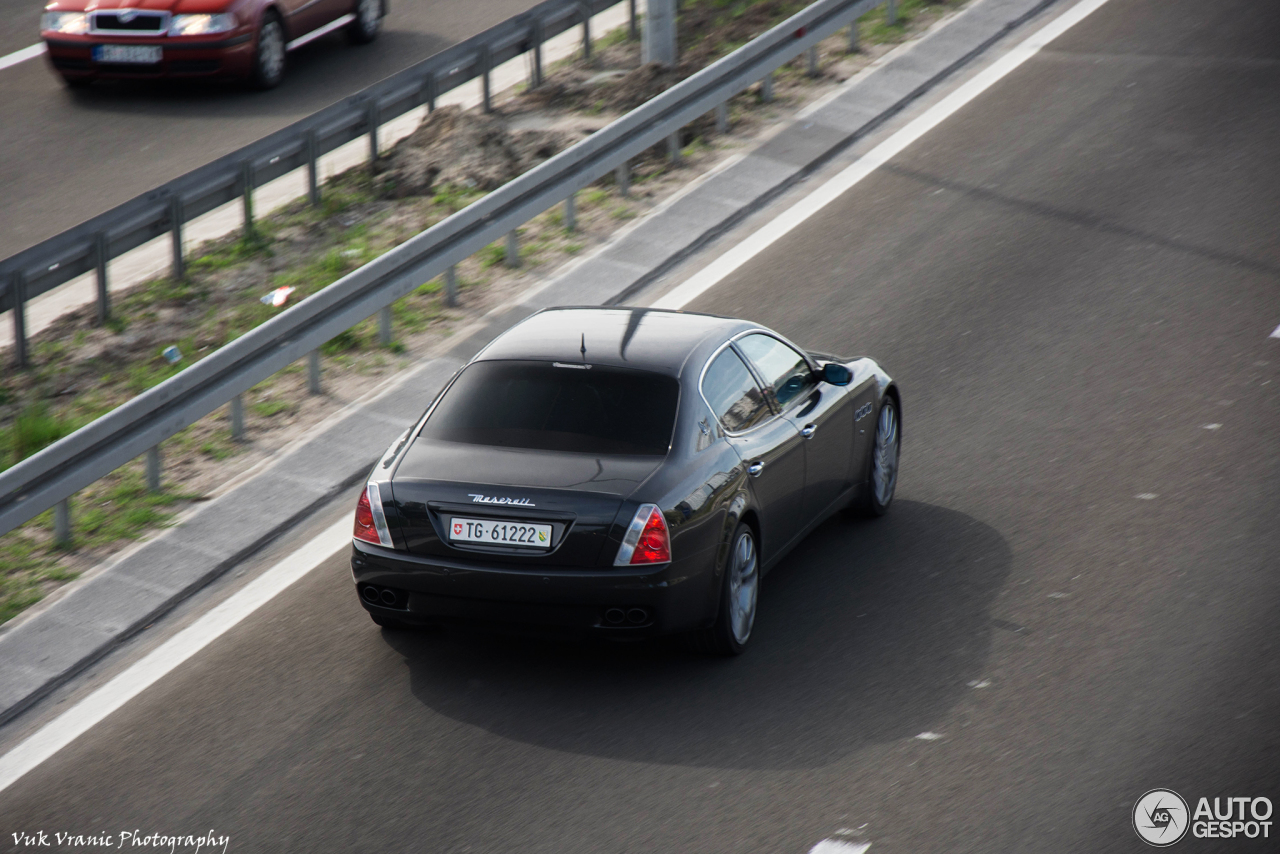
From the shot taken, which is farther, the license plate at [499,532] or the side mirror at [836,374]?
the side mirror at [836,374]

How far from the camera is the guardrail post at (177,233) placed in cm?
1191

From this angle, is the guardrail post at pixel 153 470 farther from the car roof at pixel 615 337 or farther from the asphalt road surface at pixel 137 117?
the asphalt road surface at pixel 137 117

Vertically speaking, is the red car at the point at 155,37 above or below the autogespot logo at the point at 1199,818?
above

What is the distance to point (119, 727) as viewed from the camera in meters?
6.76

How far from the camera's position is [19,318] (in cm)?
1072

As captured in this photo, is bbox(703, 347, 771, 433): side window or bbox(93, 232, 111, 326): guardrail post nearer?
bbox(703, 347, 771, 433): side window

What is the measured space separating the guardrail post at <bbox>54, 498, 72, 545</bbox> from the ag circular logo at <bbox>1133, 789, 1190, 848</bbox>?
552 cm

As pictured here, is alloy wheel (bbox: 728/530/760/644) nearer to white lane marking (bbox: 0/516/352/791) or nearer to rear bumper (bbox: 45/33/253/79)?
white lane marking (bbox: 0/516/352/791)

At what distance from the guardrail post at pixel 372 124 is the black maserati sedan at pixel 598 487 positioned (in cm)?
680

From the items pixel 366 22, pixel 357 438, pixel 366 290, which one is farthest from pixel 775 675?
pixel 366 22

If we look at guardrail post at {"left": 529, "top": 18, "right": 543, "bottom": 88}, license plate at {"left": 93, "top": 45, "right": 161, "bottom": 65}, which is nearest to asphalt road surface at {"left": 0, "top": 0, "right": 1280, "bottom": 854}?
guardrail post at {"left": 529, "top": 18, "right": 543, "bottom": 88}

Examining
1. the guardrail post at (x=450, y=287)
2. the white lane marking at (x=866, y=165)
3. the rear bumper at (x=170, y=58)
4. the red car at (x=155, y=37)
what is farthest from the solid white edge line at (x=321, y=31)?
the guardrail post at (x=450, y=287)

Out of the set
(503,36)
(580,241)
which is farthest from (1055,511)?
(503,36)

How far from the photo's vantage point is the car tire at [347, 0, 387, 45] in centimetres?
1938
